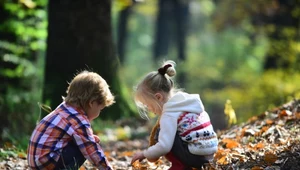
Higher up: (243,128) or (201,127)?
(201,127)

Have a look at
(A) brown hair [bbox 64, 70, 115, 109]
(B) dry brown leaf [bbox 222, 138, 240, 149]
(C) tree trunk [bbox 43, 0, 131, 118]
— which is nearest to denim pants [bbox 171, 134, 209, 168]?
(A) brown hair [bbox 64, 70, 115, 109]

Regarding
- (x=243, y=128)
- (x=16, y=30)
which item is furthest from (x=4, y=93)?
(x=243, y=128)

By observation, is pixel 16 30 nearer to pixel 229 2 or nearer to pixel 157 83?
pixel 157 83

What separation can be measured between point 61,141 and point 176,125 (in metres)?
0.91

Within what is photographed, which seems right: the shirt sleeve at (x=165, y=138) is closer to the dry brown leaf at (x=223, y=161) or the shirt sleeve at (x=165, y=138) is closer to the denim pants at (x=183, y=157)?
the denim pants at (x=183, y=157)

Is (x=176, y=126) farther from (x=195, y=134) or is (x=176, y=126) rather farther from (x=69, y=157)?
(x=69, y=157)

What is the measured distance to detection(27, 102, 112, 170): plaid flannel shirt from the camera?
14.9 ft

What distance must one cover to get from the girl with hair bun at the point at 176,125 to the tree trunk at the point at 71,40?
13.3 ft

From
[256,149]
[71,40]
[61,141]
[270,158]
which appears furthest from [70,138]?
[71,40]

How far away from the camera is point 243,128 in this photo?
6.61 meters

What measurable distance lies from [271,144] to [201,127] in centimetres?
110

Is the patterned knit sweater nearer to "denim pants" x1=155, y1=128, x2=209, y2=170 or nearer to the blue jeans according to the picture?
"denim pants" x1=155, y1=128, x2=209, y2=170

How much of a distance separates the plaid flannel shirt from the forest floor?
70cm

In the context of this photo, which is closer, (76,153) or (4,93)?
(76,153)
